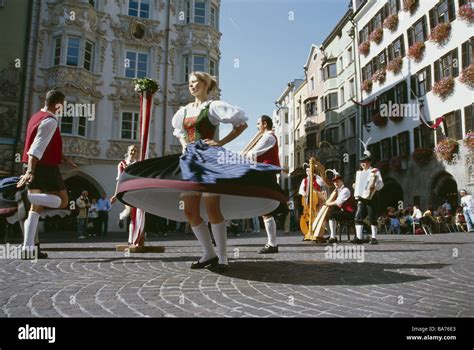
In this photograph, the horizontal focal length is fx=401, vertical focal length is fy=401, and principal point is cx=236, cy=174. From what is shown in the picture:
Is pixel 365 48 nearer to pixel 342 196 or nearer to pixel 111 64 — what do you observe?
pixel 111 64

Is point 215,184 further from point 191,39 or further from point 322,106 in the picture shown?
point 322,106

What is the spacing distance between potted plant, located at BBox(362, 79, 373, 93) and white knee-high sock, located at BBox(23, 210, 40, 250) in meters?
31.1

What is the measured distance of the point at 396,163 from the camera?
27484mm

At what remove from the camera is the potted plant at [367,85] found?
32.6 metres

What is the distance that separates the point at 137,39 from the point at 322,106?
2367 centimetres

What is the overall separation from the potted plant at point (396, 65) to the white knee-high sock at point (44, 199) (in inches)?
1105

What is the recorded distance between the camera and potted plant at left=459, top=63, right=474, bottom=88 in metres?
→ 20.4

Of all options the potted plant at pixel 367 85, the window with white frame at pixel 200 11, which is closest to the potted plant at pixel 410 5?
the potted plant at pixel 367 85

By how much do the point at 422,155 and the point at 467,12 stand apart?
8.09m

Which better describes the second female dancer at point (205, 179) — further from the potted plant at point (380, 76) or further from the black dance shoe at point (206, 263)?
the potted plant at point (380, 76)

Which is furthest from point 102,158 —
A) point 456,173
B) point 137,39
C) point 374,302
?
point 374,302

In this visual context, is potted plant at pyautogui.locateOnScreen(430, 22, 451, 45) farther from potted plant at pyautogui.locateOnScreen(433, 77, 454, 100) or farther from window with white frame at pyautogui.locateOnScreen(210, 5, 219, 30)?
window with white frame at pyautogui.locateOnScreen(210, 5, 219, 30)

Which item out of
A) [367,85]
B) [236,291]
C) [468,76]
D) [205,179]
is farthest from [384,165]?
[236,291]
